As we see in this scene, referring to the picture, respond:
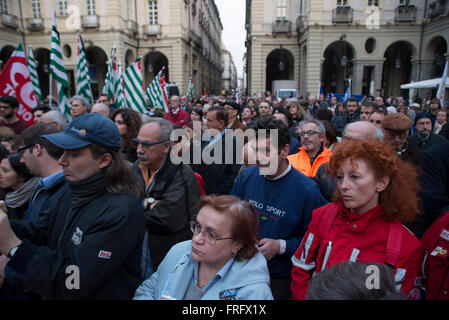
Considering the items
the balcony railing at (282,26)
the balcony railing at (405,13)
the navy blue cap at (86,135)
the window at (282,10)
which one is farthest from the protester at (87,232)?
the window at (282,10)

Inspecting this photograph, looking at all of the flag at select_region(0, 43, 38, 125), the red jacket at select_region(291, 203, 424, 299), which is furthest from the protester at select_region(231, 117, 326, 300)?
the flag at select_region(0, 43, 38, 125)

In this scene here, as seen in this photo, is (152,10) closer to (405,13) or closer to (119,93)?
(405,13)

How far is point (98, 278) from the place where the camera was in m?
1.74

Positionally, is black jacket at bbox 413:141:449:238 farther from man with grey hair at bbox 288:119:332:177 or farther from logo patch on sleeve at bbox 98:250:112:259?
logo patch on sleeve at bbox 98:250:112:259

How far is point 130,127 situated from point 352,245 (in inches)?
137

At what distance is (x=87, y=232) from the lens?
71.3 inches

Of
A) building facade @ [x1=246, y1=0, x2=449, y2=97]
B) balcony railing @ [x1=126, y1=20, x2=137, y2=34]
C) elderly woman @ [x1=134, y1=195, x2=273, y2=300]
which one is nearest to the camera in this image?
elderly woman @ [x1=134, y1=195, x2=273, y2=300]

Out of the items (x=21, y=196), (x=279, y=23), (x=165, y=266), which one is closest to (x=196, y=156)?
(x=21, y=196)

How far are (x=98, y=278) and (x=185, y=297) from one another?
1.65ft

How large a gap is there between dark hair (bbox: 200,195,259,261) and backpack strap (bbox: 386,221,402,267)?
81 centimetres

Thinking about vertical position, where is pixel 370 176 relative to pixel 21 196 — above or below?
above

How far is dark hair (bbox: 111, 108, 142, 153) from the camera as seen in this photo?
14.4 ft
